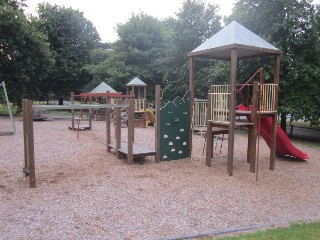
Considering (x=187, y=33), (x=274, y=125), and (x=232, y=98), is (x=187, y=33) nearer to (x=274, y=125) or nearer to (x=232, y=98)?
(x=274, y=125)

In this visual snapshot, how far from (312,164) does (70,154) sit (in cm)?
730

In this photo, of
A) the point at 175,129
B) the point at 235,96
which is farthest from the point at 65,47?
the point at 235,96

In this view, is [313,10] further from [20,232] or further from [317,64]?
[20,232]

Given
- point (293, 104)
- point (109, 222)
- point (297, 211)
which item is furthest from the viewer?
point (293, 104)

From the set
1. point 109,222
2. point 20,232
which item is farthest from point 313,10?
point 20,232

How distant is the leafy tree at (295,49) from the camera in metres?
14.5

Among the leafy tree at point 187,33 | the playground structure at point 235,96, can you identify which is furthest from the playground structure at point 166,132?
the leafy tree at point 187,33

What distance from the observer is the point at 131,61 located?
27.9 metres

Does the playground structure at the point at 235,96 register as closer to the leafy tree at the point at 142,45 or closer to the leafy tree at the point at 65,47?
the leafy tree at the point at 142,45

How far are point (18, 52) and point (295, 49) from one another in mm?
19585

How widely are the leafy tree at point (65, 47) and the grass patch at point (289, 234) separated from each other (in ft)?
97.3

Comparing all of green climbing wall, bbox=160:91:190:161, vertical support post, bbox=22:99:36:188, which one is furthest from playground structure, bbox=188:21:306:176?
vertical support post, bbox=22:99:36:188

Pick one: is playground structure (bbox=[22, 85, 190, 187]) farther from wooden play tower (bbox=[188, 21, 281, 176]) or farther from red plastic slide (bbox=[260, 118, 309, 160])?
red plastic slide (bbox=[260, 118, 309, 160])

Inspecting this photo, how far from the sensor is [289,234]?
4227mm
